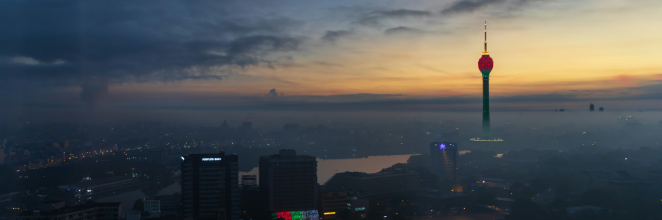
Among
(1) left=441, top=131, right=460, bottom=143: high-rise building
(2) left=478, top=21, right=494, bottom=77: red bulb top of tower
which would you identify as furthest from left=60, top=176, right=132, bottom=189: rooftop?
(1) left=441, top=131, right=460, bottom=143: high-rise building

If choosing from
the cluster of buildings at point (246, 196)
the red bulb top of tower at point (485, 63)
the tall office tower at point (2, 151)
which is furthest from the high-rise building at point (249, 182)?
the red bulb top of tower at point (485, 63)

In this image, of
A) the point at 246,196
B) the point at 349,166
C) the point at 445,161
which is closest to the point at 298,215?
the point at 246,196

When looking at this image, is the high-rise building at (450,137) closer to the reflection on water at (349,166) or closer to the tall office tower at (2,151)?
the reflection on water at (349,166)

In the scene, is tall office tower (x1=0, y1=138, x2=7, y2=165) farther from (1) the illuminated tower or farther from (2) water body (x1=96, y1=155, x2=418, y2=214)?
(1) the illuminated tower

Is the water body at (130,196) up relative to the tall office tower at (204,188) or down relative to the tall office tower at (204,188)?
down

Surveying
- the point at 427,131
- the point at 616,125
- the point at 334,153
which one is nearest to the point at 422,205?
the point at 334,153

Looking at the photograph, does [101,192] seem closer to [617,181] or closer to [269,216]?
[269,216]

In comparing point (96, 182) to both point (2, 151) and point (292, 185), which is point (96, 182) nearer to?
point (2, 151)
